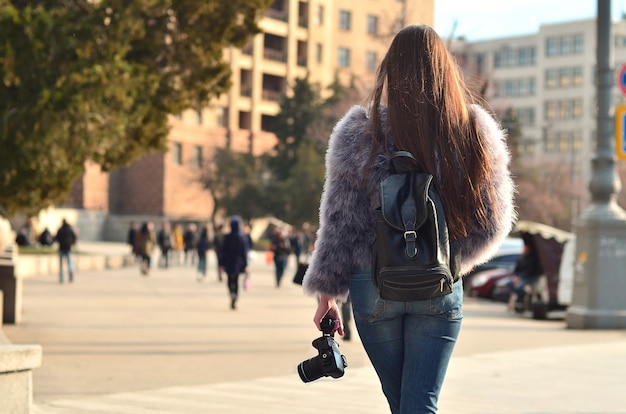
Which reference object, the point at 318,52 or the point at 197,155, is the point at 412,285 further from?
the point at 318,52

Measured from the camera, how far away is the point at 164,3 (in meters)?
16.3

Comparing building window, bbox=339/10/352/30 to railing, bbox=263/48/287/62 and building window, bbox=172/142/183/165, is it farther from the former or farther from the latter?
building window, bbox=172/142/183/165

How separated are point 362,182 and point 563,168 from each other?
89.0 m

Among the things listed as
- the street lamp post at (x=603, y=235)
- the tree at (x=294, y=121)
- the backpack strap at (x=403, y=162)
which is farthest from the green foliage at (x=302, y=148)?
the backpack strap at (x=403, y=162)

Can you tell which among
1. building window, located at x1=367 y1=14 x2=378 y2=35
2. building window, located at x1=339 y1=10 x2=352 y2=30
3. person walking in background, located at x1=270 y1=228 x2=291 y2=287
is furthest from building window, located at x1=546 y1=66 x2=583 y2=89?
person walking in background, located at x1=270 y1=228 x2=291 y2=287

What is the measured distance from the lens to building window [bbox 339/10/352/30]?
95375 millimetres

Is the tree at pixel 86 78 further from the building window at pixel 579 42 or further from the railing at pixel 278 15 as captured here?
the building window at pixel 579 42

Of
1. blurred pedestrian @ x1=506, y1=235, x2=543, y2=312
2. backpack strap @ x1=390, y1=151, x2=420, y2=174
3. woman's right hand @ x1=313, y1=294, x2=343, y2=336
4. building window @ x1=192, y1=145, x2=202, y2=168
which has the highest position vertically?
building window @ x1=192, y1=145, x2=202, y2=168

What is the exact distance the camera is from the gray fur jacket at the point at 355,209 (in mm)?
3994

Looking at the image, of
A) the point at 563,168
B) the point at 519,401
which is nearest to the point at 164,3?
the point at 519,401

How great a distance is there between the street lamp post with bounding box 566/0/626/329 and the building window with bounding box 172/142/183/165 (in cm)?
6442

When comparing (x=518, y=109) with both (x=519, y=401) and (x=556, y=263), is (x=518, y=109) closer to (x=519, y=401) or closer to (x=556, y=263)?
(x=556, y=263)

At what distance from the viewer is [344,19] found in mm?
95750

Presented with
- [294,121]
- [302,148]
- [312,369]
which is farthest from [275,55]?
[312,369]
